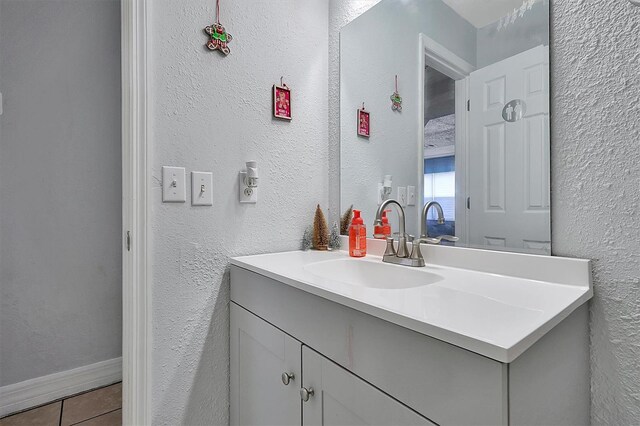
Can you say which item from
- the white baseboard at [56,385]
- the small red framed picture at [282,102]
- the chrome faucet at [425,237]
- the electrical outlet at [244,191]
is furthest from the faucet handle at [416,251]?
the white baseboard at [56,385]

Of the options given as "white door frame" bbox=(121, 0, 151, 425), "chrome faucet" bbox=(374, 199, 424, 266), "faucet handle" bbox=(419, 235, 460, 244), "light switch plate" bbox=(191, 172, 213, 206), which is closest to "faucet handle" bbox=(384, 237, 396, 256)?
"chrome faucet" bbox=(374, 199, 424, 266)

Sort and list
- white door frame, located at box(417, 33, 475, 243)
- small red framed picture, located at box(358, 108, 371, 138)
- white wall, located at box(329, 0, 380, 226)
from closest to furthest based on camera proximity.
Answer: white door frame, located at box(417, 33, 475, 243), small red framed picture, located at box(358, 108, 371, 138), white wall, located at box(329, 0, 380, 226)

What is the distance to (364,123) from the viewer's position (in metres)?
1.44

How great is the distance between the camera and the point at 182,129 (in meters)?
1.16

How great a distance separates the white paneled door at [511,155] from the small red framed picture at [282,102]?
0.71 m

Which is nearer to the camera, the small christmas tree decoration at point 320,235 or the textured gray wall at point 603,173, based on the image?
the textured gray wall at point 603,173

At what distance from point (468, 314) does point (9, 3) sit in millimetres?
2335

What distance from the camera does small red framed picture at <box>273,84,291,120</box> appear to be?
4.51 feet

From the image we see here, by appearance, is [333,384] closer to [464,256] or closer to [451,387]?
[451,387]

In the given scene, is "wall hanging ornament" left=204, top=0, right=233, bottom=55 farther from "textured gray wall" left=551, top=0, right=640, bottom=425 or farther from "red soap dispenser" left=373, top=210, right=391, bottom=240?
"textured gray wall" left=551, top=0, right=640, bottom=425

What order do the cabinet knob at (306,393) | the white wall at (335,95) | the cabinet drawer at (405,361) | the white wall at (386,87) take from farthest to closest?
the white wall at (335,95)
the white wall at (386,87)
the cabinet knob at (306,393)
the cabinet drawer at (405,361)

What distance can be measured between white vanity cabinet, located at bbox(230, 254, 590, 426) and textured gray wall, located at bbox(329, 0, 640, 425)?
58 millimetres

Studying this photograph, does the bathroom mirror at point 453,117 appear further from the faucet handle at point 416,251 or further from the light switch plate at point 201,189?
the light switch plate at point 201,189

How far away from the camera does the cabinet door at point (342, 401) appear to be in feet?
2.12
